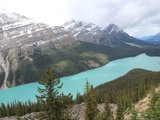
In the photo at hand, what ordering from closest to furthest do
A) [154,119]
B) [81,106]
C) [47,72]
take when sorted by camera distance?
1. [154,119]
2. [47,72]
3. [81,106]

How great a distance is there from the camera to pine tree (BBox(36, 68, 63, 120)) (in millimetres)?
34531

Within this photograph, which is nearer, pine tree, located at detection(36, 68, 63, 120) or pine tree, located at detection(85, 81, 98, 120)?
pine tree, located at detection(36, 68, 63, 120)

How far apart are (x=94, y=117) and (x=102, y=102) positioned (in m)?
133

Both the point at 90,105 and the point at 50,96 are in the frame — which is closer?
the point at 50,96

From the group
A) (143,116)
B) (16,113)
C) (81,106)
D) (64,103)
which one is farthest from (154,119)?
(16,113)

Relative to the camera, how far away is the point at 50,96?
34750 mm

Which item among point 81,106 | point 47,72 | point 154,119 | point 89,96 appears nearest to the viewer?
point 154,119

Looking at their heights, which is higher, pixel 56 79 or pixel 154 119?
pixel 56 79

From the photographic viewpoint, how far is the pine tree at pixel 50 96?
3453cm

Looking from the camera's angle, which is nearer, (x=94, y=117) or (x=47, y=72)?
(x=47, y=72)

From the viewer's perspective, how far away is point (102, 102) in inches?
7057

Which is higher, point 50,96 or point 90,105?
point 50,96

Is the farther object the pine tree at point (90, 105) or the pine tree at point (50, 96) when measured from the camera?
the pine tree at point (90, 105)

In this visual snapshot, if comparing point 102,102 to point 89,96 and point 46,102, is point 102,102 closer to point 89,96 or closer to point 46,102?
point 89,96
